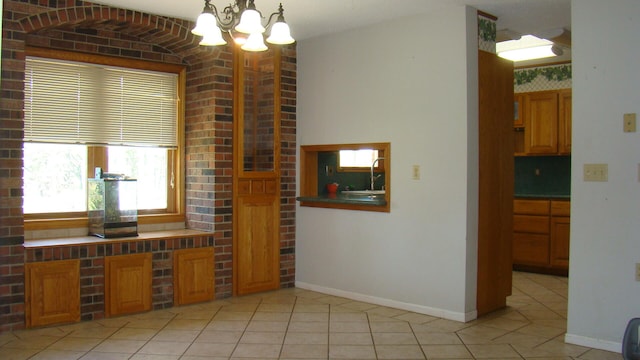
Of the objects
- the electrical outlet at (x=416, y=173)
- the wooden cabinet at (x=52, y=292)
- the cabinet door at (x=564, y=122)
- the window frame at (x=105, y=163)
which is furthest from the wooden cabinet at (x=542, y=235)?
the wooden cabinet at (x=52, y=292)

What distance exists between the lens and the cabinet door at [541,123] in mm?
6449

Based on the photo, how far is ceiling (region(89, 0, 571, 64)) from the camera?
418 centimetres

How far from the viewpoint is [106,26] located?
458 cm

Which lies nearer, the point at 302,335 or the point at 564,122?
the point at 302,335

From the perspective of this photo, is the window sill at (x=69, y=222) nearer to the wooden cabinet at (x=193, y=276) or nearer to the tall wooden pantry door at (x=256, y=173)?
the wooden cabinet at (x=193, y=276)

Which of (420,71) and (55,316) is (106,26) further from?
(420,71)

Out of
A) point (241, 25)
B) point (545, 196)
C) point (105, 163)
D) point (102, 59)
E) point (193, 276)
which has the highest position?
point (102, 59)

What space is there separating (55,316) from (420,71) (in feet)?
11.3

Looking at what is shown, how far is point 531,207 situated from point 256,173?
333cm

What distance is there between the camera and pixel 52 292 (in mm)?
4004

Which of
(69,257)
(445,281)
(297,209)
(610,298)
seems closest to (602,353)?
(610,298)

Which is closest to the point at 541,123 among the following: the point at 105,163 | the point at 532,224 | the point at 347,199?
the point at 532,224

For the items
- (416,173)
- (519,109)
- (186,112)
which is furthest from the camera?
(519,109)

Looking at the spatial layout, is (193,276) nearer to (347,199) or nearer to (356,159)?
(347,199)
